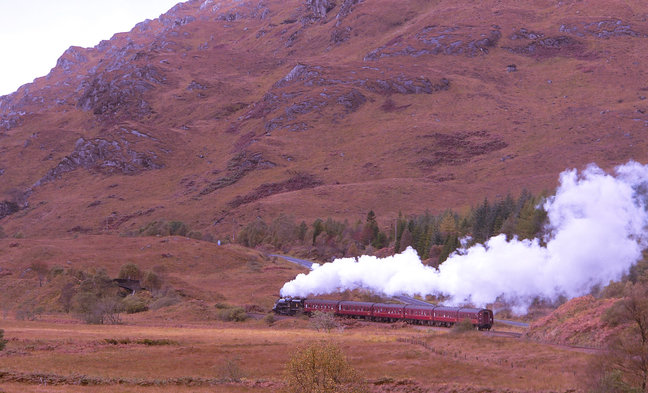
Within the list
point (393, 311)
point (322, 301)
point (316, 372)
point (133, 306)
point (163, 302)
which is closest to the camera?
point (316, 372)

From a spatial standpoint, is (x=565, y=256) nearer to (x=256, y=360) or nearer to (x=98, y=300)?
(x=256, y=360)

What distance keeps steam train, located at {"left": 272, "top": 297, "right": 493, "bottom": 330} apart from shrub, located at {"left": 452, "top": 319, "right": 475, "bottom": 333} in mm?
710

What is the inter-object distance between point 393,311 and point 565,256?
2028 cm

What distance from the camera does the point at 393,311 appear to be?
71.4m

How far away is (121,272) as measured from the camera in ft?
337

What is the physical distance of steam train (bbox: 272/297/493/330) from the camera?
2408 inches

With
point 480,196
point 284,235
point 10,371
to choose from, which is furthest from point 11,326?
point 480,196

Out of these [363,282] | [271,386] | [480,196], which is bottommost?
[271,386]

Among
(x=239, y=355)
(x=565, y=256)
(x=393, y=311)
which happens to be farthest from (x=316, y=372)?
(x=393, y=311)

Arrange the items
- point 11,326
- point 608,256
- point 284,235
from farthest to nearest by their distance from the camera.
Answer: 1. point 284,235
2. point 11,326
3. point 608,256

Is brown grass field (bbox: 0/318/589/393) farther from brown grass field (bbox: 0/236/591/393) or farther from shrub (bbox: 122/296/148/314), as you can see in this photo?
shrub (bbox: 122/296/148/314)

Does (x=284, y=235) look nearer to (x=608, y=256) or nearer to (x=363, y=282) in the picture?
(x=363, y=282)

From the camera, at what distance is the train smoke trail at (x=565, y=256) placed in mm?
59656

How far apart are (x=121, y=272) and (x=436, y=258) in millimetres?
51254
